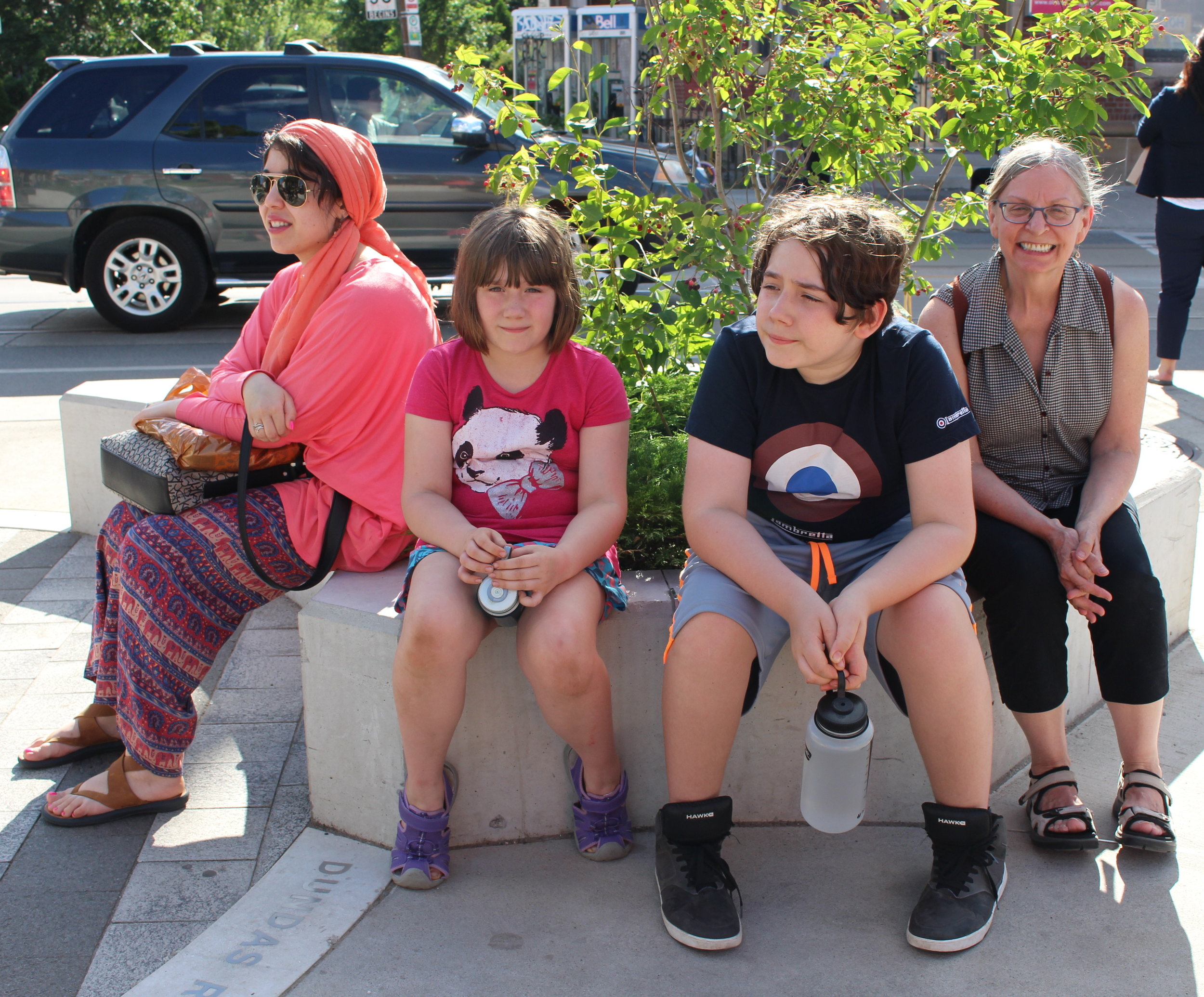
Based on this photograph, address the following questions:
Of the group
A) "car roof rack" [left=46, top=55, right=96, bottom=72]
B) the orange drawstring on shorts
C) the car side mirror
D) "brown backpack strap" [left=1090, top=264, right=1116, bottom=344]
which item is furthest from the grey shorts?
"car roof rack" [left=46, top=55, right=96, bottom=72]

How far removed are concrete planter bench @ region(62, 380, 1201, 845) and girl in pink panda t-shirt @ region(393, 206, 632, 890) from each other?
77mm

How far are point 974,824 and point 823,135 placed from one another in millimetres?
2051

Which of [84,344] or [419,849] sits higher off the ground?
[84,344]

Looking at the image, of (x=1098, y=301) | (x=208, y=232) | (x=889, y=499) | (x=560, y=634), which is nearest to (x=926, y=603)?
(x=889, y=499)

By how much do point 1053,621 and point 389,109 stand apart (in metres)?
7.23

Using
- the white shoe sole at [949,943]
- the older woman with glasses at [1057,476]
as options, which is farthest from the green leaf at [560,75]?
the white shoe sole at [949,943]

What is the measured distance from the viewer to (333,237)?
2928mm

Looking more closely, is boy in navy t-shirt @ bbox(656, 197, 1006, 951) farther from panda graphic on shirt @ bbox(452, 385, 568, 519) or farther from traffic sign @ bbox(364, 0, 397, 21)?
traffic sign @ bbox(364, 0, 397, 21)

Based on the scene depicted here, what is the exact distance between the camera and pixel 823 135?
11.2ft

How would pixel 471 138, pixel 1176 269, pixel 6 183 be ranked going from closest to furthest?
pixel 1176 269, pixel 471 138, pixel 6 183

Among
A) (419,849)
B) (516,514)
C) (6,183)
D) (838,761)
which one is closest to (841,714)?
(838,761)

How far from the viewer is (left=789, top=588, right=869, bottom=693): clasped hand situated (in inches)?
86.4

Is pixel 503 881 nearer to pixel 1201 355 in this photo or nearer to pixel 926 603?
pixel 926 603

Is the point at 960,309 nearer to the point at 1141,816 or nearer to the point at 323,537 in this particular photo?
the point at 1141,816
